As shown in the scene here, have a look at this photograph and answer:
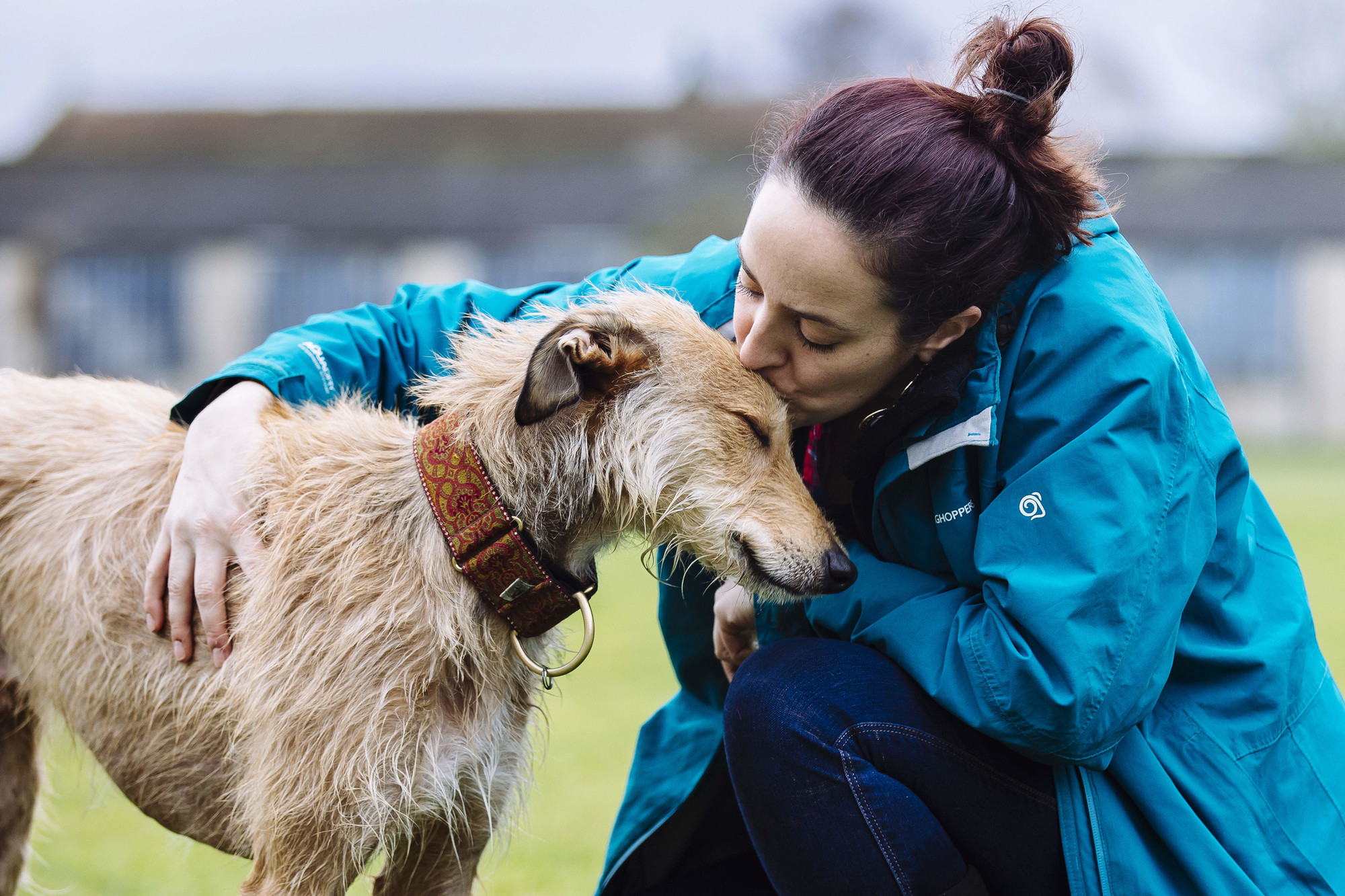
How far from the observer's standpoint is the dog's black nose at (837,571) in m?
2.80

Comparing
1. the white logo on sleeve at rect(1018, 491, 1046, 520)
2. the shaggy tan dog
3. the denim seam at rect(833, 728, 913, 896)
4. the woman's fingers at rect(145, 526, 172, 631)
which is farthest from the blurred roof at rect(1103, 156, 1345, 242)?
the woman's fingers at rect(145, 526, 172, 631)

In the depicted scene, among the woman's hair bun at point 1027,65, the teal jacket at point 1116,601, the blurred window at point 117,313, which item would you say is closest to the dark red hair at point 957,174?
the woman's hair bun at point 1027,65

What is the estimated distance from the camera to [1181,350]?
268cm

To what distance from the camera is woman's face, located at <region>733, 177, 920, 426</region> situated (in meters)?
2.63

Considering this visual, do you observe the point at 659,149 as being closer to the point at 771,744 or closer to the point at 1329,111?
the point at 1329,111

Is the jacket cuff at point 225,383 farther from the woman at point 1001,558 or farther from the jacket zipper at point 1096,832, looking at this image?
the jacket zipper at point 1096,832

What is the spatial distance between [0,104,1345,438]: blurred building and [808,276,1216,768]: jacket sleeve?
1101 inches

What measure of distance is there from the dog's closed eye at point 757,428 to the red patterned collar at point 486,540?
0.59 metres

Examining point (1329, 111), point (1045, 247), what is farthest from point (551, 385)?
point (1329, 111)

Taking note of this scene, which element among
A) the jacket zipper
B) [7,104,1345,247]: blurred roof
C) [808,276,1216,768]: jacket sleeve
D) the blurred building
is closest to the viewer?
[808,276,1216,768]: jacket sleeve

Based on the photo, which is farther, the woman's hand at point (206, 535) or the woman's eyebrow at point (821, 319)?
the woman's hand at point (206, 535)

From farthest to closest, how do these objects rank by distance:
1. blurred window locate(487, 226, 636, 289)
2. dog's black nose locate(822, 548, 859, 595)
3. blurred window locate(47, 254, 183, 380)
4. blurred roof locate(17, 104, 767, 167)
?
blurred roof locate(17, 104, 767, 167) → blurred window locate(487, 226, 636, 289) → blurred window locate(47, 254, 183, 380) → dog's black nose locate(822, 548, 859, 595)

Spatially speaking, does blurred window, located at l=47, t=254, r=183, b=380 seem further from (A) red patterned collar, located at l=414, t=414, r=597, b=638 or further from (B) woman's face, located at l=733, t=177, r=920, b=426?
(B) woman's face, located at l=733, t=177, r=920, b=426

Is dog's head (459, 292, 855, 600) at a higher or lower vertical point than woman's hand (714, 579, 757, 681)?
higher
